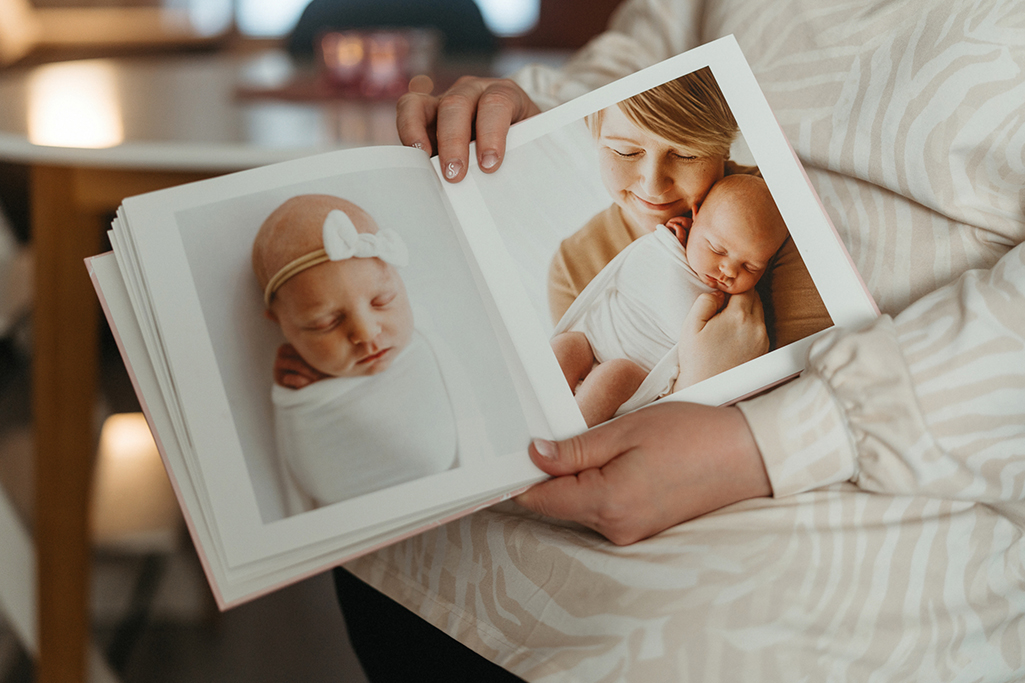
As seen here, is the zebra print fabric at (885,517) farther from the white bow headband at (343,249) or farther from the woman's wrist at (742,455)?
the white bow headband at (343,249)

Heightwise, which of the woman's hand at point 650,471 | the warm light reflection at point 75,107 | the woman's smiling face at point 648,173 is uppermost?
the warm light reflection at point 75,107

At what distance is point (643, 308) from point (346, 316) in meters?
0.17

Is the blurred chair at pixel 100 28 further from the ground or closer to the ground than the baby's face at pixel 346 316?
further from the ground

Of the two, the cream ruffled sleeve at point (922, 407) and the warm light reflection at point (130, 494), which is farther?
the warm light reflection at point (130, 494)

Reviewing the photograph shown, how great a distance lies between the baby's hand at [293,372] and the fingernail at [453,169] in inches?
5.8

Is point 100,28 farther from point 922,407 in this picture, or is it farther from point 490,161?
point 922,407

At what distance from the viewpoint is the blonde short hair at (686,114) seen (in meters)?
0.43

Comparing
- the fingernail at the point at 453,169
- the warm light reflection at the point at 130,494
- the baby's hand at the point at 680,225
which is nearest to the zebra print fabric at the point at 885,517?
the baby's hand at the point at 680,225

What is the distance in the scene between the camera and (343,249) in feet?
1.25

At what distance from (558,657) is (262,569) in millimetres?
156

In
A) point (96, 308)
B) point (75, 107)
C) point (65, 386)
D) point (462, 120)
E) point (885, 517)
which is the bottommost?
point (885, 517)

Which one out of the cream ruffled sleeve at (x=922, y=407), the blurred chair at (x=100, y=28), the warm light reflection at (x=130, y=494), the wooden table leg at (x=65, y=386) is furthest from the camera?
the blurred chair at (x=100, y=28)

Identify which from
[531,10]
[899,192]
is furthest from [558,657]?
[531,10]

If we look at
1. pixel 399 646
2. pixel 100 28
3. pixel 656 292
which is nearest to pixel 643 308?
pixel 656 292
